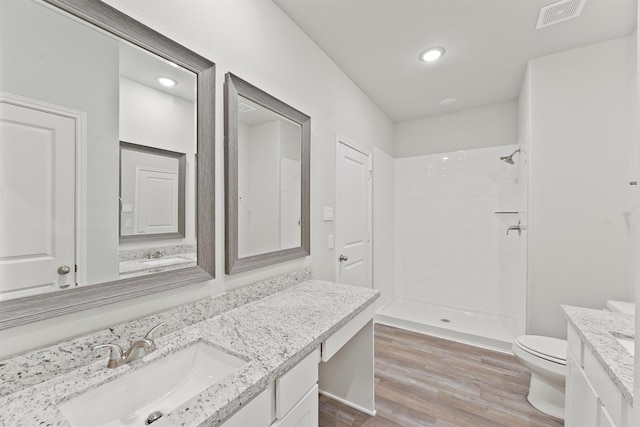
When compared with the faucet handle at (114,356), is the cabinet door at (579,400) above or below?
below

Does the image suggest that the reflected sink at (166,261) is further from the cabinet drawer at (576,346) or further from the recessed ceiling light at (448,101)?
the recessed ceiling light at (448,101)

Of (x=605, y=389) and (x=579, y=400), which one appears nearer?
(x=605, y=389)

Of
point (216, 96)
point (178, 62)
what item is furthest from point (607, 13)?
point (178, 62)

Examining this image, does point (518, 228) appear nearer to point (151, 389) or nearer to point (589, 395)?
point (589, 395)

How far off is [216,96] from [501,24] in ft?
6.46

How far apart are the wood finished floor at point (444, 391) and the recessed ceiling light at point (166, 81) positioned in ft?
6.63

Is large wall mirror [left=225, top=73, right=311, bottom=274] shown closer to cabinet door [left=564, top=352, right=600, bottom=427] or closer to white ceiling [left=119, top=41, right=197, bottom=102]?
white ceiling [left=119, top=41, right=197, bottom=102]

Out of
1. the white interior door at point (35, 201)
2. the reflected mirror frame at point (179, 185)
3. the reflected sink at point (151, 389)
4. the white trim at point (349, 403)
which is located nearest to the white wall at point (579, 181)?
the white trim at point (349, 403)

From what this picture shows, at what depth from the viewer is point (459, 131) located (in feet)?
11.2

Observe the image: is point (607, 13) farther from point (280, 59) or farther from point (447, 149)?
point (280, 59)

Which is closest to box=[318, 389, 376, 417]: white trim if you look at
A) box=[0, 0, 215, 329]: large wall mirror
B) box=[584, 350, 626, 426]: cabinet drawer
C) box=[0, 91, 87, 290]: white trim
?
box=[584, 350, 626, 426]: cabinet drawer

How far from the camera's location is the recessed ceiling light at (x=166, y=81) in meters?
1.12

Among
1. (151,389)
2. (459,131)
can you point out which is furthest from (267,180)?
(459,131)

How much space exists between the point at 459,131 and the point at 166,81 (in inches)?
132
